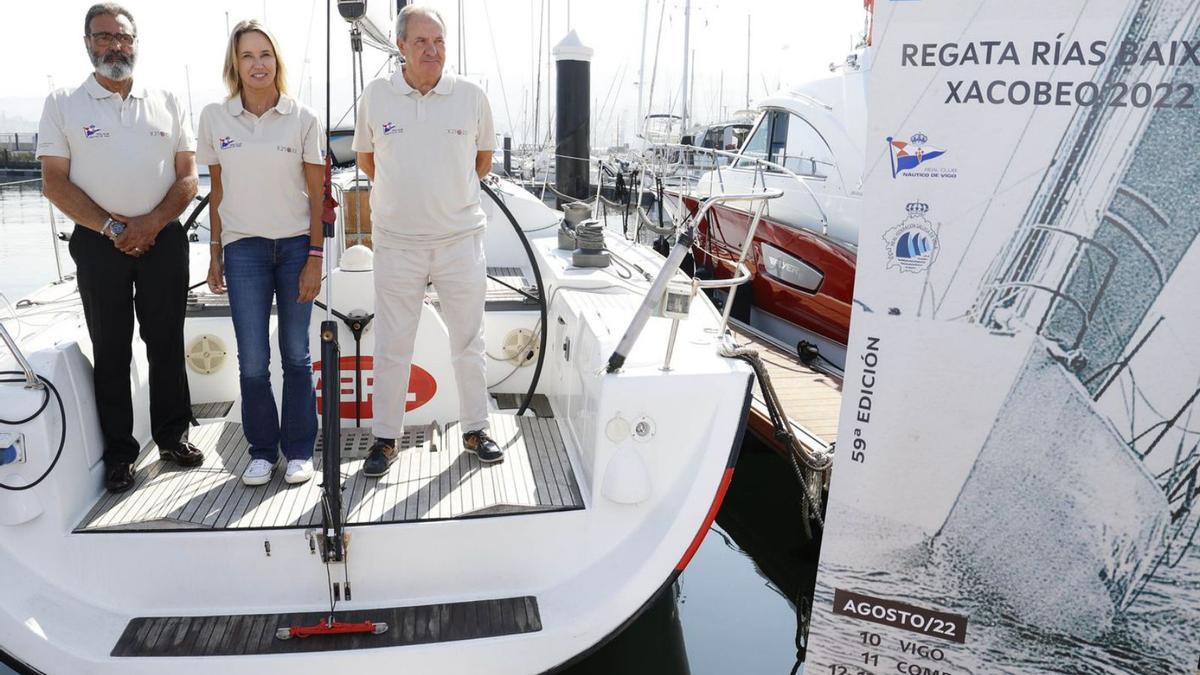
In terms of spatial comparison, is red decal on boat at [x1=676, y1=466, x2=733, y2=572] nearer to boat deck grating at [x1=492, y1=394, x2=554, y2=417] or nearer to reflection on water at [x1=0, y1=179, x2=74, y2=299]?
boat deck grating at [x1=492, y1=394, x2=554, y2=417]

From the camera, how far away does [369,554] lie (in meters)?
2.61

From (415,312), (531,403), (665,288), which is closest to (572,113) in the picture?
(531,403)

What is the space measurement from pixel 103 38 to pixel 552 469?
203 cm

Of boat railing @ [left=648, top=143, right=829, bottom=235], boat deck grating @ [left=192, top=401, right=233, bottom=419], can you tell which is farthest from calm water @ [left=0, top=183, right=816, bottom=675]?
boat railing @ [left=648, top=143, right=829, bottom=235]

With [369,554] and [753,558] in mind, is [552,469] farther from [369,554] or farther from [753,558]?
[753,558]

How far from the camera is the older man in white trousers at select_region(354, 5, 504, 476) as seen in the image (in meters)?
2.81

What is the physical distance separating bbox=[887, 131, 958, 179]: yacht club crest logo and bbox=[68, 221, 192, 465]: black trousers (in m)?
2.30

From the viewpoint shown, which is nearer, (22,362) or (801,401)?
(22,362)

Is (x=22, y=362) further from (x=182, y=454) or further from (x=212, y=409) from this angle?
(x=212, y=409)

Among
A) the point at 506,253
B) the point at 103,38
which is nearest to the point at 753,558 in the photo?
the point at 506,253

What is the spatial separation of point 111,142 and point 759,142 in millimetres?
7295

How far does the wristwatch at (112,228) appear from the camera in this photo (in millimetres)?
2619

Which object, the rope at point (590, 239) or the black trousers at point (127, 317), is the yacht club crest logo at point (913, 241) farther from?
the black trousers at point (127, 317)

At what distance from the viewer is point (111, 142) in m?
2.63
